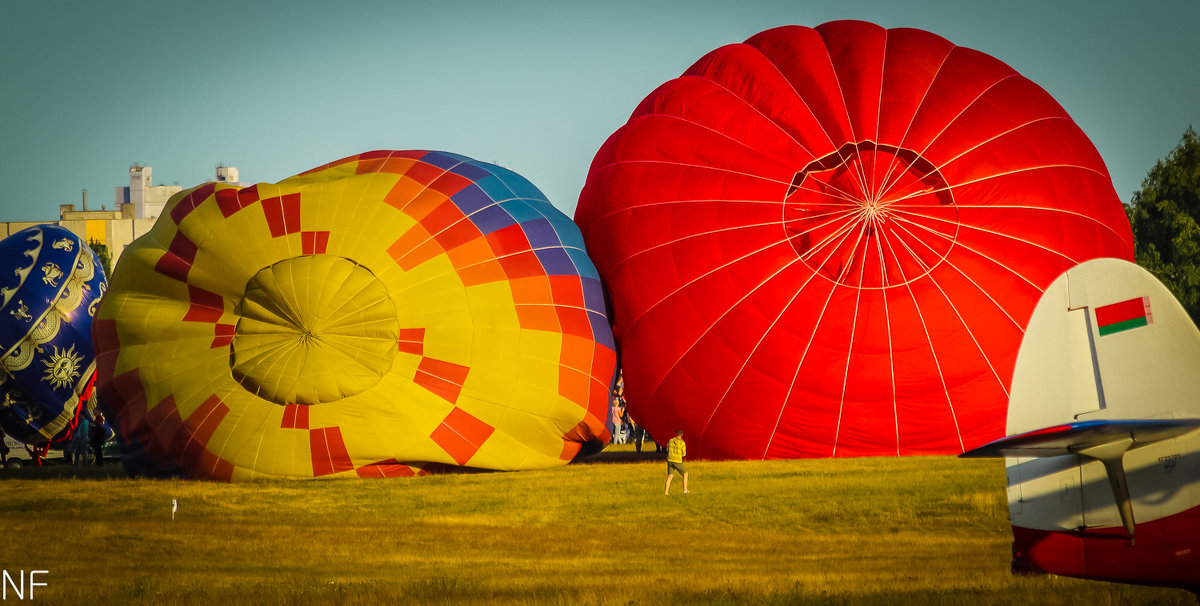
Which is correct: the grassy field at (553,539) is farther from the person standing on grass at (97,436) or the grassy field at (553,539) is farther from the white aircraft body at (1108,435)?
the person standing on grass at (97,436)

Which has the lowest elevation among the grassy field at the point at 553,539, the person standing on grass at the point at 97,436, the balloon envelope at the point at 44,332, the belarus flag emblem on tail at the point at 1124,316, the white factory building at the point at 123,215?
the grassy field at the point at 553,539

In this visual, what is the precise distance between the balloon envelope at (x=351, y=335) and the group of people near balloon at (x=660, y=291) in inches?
1.3

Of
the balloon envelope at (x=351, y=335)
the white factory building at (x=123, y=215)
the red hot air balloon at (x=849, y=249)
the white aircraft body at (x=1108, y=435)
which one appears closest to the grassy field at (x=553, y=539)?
the balloon envelope at (x=351, y=335)

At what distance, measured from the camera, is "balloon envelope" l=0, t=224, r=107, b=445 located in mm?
24828

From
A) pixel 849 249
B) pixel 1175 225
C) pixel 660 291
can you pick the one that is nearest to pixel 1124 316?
pixel 849 249

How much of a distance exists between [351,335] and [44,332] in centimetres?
1051

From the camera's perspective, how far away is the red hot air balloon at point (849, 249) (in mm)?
17781

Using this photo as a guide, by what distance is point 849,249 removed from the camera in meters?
18.0

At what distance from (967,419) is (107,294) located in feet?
38.4

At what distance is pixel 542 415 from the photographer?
18.0m

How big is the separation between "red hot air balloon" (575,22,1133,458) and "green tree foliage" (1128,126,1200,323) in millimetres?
17532

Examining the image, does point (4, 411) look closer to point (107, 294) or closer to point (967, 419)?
point (107, 294)

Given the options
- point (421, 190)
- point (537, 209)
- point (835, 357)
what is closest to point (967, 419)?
point (835, 357)

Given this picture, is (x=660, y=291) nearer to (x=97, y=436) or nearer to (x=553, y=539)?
(x=553, y=539)
